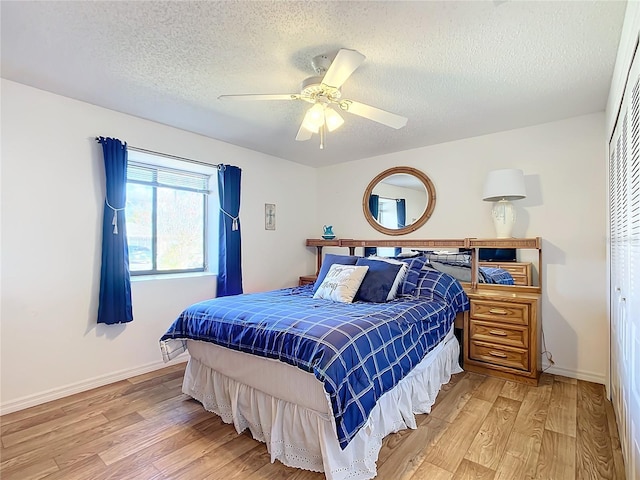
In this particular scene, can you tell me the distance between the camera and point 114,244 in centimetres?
284

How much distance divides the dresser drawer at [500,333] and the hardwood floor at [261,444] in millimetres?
393

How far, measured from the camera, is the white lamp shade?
3.02m

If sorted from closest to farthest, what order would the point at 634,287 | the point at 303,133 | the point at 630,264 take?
the point at 634,287 → the point at 630,264 → the point at 303,133

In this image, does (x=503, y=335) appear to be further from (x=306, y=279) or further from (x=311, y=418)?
(x=306, y=279)

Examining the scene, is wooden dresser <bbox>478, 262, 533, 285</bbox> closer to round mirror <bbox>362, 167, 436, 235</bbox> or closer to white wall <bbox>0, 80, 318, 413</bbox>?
round mirror <bbox>362, 167, 436, 235</bbox>

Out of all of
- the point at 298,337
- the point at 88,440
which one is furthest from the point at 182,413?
the point at 298,337

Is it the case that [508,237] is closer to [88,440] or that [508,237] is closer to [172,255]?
[172,255]

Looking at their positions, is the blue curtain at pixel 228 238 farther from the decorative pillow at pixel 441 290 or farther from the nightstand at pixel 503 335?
the nightstand at pixel 503 335

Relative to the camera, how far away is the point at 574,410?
2387 millimetres

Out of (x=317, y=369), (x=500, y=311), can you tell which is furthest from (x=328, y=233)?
(x=317, y=369)

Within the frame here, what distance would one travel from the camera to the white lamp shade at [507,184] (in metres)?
3.02

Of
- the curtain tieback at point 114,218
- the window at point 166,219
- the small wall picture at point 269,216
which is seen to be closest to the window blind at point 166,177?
the window at point 166,219

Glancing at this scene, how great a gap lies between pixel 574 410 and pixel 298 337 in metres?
2.15

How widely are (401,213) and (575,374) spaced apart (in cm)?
231
